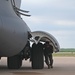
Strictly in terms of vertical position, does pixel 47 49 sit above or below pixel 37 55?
above

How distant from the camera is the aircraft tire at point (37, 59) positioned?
1972 cm

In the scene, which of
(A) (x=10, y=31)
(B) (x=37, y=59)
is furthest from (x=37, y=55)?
(A) (x=10, y=31)

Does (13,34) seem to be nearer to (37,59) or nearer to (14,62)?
(37,59)

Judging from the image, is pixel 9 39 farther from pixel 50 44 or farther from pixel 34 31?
pixel 50 44

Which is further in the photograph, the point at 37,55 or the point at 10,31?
the point at 37,55

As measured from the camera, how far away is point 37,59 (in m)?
19.8

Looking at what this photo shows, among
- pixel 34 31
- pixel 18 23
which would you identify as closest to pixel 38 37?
pixel 34 31

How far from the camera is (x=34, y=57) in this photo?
19828 millimetres

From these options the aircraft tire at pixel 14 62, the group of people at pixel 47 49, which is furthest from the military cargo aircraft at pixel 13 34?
the group of people at pixel 47 49

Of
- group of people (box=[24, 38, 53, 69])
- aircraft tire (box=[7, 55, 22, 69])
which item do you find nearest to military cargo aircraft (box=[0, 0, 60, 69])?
aircraft tire (box=[7, 55, 22, 69])

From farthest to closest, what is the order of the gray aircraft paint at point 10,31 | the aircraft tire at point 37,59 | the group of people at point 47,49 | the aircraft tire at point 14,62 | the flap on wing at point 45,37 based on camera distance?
the aircraft tire at point 14,62
the group of people at point 47,49
the aircraft tire at point 37,59
the flap on wing at point 45,37
the gray aircraft paint at point 10,31

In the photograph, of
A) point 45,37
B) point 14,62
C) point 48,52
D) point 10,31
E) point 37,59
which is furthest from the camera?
point 48,52

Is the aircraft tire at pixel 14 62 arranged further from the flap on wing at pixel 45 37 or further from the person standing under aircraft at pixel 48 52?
the flap on wing at pixel 45 37

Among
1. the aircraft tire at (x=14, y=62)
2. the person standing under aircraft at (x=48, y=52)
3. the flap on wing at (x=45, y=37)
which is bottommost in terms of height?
the aircraft tire at (x=14, y=62)
